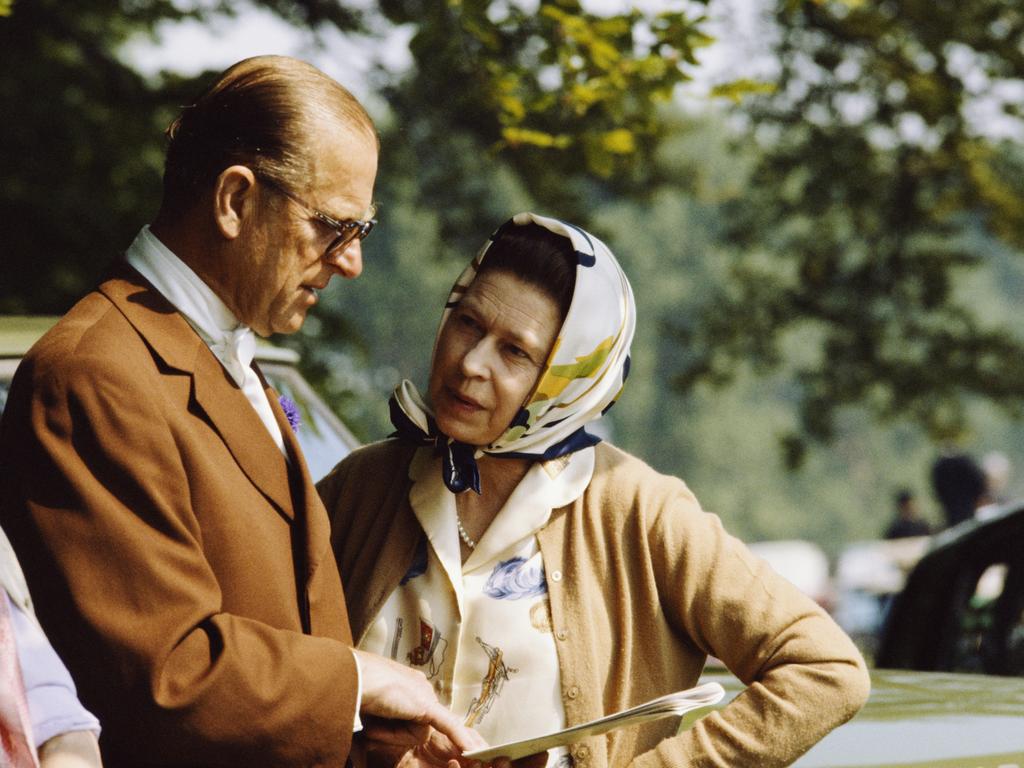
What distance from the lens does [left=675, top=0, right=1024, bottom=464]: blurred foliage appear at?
30.5 feet

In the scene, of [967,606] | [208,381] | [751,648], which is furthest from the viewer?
[967,606]

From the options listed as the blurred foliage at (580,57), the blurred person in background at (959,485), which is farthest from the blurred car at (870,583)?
the blurred foliage at (580,57)

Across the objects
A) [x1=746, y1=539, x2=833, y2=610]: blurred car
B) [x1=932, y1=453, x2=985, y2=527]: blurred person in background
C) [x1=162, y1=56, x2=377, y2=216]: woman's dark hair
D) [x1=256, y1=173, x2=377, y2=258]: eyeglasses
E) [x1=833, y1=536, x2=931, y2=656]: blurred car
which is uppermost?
[x1=162, y1=56, x2=377, y2=216]: woman's dark hair

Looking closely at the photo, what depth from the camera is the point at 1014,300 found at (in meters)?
75.4

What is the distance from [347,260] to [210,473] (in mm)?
449

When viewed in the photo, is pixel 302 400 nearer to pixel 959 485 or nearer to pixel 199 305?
pixel 199 305

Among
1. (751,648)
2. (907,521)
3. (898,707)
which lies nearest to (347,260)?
(751,648)

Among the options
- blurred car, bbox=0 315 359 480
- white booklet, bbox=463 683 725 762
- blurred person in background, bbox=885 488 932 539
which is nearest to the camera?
white booklet, bbox=463 683 725 762

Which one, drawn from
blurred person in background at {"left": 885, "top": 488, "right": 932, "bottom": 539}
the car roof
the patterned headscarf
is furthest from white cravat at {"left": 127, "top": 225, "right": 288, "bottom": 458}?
blurred person in background at {"left": 885, "top": 488, "right": 932, "bottom": 539}

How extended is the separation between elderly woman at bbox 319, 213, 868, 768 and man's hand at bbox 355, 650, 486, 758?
4.9 inches

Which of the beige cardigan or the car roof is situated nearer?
the beige cardigan

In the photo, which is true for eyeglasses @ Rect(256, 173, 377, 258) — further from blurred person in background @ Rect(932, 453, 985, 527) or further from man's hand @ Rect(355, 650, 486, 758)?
blurred person in background @ Rect(932, 453, 985, 527)

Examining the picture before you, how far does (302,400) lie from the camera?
4.14 m

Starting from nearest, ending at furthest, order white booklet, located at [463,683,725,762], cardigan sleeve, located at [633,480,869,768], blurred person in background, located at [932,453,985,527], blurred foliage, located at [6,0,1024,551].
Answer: white booklet, located at [463,683,725,762], cardigan sleeve, located at [633,480,869,768], blurred foliage, located at [6,0,1024,551], blurred person in background, located at [932,453,985,527]
